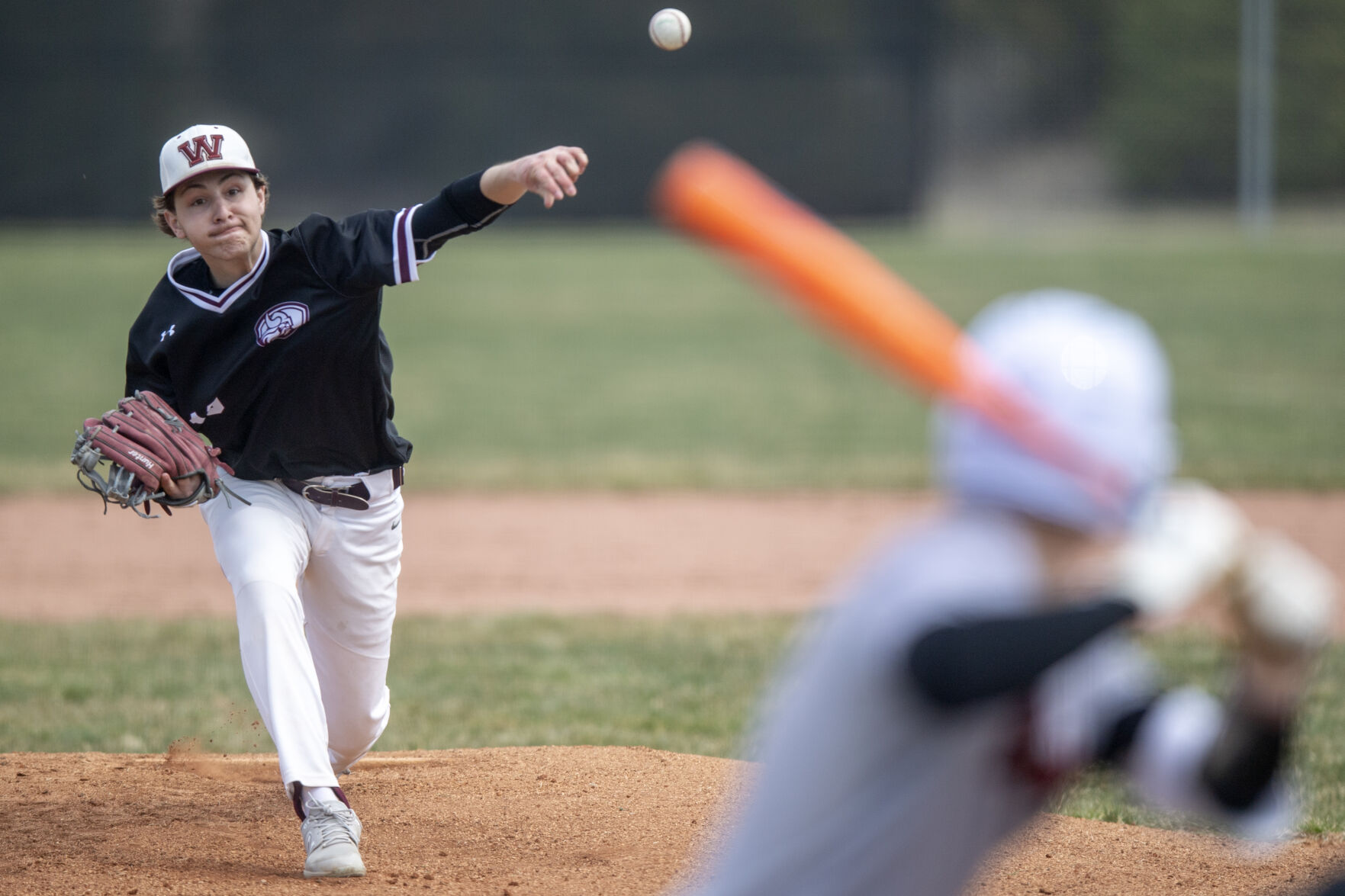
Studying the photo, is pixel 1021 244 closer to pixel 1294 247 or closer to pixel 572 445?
pixel 1294 247

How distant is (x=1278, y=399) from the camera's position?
13.6 m

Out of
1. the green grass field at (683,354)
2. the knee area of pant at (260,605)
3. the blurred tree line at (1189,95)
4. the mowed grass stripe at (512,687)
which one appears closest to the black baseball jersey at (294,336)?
the knee area of pant at (260,605)

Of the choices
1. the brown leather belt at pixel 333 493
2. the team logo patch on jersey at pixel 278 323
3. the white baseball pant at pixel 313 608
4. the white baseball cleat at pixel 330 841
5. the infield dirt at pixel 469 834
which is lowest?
the infield dirt at pixel 469 834

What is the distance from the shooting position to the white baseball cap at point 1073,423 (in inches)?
67.8

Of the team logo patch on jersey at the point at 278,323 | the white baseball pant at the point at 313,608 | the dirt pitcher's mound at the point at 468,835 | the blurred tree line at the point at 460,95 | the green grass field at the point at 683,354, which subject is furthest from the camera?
the blurred tree line at the point at 460,95

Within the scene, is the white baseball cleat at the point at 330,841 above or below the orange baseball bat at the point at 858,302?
below

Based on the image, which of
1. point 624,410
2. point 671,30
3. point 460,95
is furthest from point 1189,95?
point 671,30

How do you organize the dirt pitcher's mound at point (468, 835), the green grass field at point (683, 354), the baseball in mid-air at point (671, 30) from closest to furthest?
the dirt pitcher's mound at point (468, 835) → the baseball in mid-air at point (671, 30) → the green grass field at point (683, 354)

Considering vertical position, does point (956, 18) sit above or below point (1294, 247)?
above

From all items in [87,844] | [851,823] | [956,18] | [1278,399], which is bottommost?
[1278,399]

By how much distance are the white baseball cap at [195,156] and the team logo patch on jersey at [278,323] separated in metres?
0.36

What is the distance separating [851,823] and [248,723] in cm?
418

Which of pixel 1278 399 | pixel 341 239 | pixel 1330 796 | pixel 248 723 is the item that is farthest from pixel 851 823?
pixel 1278 399

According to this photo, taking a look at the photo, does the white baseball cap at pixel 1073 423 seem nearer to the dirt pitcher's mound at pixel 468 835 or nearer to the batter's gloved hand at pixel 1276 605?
the batter's gloved hand at pixel 1276 605
